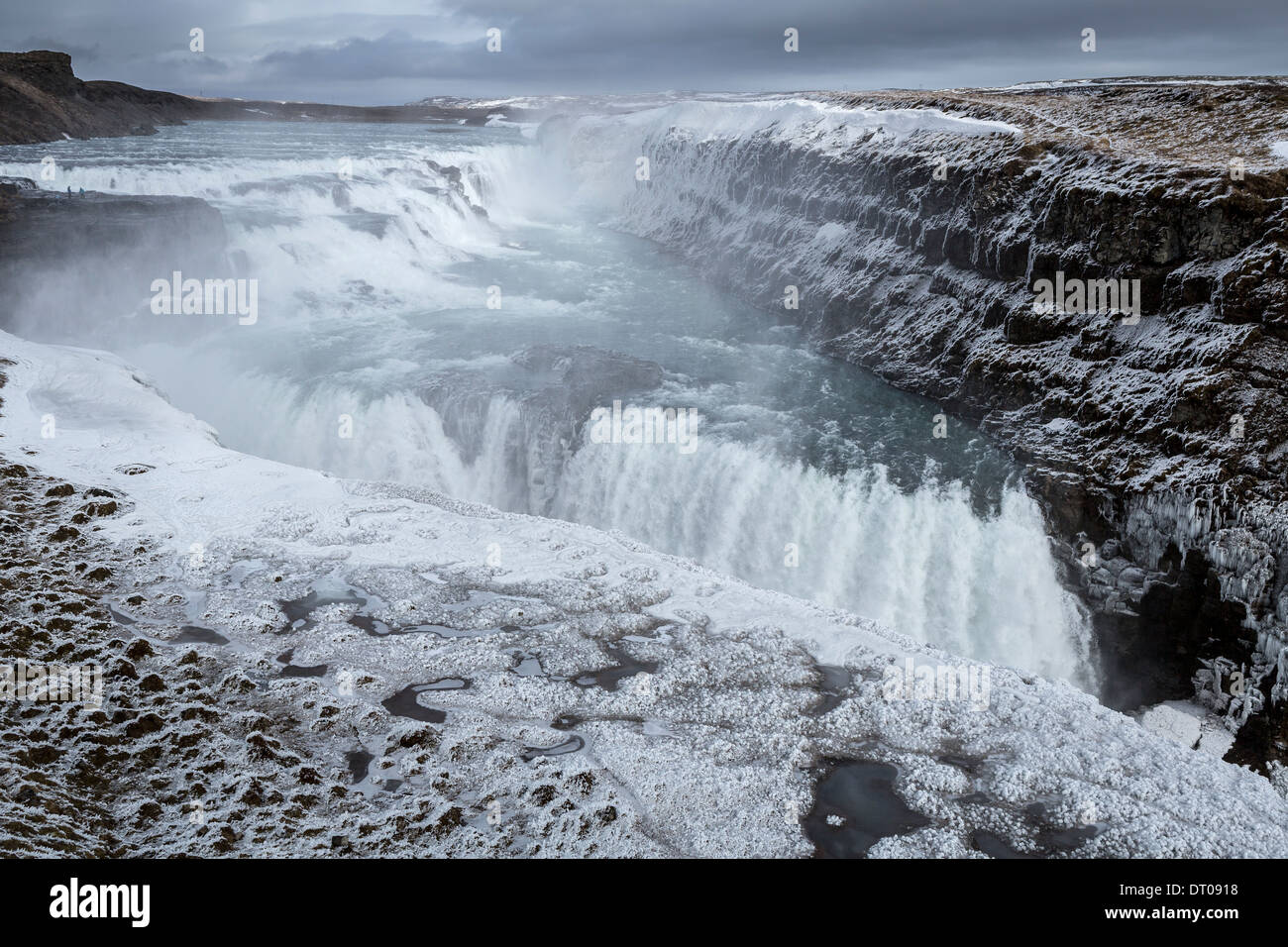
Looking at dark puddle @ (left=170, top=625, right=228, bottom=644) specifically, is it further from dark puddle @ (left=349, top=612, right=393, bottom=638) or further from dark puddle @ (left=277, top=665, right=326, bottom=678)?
dark puddle @ (left=349, top=612, right=393, bottom=638)

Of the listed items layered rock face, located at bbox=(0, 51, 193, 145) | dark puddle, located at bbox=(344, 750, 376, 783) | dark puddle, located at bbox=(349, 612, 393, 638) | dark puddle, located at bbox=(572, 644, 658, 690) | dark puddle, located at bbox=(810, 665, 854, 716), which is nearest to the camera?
dark puddle, located at bbox=(344, 750, 376, 783)

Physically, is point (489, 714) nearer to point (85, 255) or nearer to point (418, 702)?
point (418, 702)

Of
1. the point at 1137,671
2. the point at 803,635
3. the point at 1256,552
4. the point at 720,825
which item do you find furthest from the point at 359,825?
the point at 1256,552

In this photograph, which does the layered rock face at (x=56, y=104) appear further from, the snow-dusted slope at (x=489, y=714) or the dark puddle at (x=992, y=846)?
the dark puddle at (x=992, y=846)

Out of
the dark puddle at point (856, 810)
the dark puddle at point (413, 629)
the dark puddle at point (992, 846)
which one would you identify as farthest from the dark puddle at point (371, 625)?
the dark puddle at point (992, 846)

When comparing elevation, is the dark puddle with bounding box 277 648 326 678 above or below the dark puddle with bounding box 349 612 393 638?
below

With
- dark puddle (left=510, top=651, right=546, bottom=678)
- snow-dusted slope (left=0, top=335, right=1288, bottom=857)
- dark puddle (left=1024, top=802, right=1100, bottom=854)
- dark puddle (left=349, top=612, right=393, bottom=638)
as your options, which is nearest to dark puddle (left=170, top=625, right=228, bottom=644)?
snow-dusted slope (left=0, top=335, right=1288, bottom=857)
